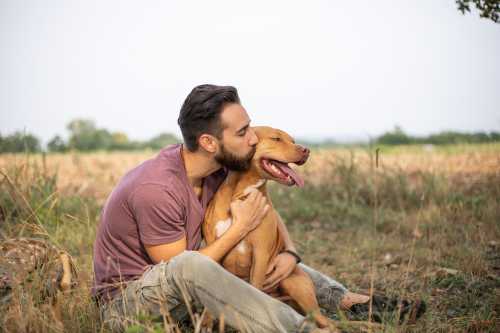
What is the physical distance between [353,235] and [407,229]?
60 centimetres

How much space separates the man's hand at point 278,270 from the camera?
10.6ft

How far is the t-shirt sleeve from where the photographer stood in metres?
2.84

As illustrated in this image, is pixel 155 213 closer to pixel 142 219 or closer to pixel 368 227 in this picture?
pixel 142 219

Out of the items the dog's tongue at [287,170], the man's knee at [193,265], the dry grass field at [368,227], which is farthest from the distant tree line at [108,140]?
the man's knee at [193,265]

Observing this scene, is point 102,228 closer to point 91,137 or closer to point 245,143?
point 245,143

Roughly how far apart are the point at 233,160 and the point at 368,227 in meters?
3.15

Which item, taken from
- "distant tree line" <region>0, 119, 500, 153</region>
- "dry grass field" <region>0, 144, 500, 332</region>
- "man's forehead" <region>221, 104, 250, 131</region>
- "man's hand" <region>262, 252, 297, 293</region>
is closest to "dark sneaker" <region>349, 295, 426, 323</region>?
"dry grass field" <region>0, 144, 500, 332</region>

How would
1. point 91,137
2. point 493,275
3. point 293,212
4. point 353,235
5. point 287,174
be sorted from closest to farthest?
point 287,174
point 493,275
point 353,235
point 293,212
point 91,137

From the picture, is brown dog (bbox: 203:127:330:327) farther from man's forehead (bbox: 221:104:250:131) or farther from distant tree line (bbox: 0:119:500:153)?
distant tree line (bbox: 0:119:500:153)

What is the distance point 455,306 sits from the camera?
3707 mm

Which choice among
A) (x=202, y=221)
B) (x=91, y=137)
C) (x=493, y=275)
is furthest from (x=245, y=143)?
(x=91, y=137)

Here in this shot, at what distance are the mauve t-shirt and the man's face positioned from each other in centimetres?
29

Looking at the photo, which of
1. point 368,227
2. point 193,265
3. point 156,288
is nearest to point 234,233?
point 193,265

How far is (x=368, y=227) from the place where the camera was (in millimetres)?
5902
